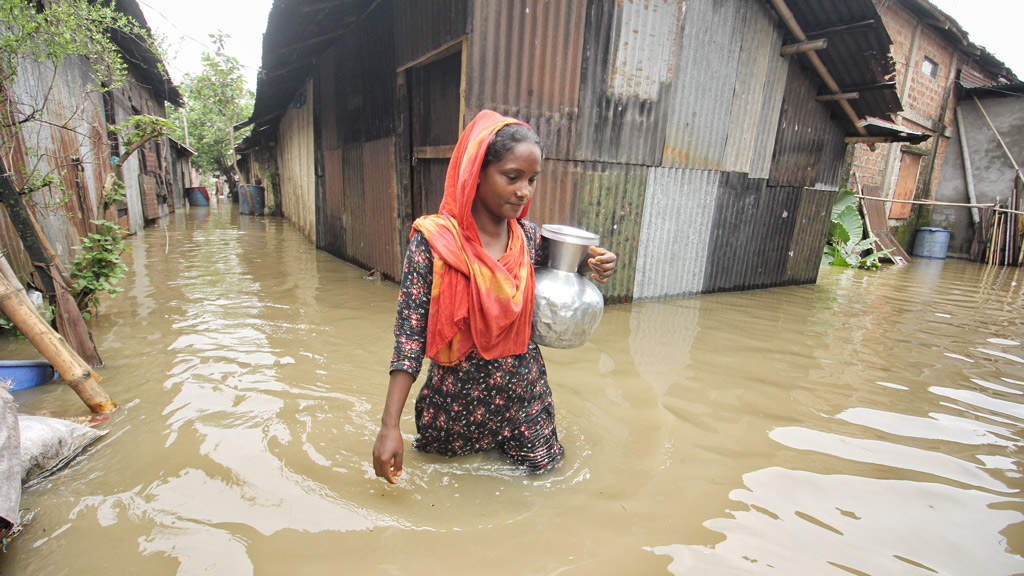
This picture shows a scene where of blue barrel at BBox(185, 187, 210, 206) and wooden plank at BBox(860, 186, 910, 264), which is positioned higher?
wooden plank at BBox(860, 186, 910, 264)

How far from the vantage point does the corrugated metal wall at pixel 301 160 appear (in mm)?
9781

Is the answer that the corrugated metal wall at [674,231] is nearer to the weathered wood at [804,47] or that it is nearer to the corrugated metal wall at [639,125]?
the corrugated metal wall at [639,125]

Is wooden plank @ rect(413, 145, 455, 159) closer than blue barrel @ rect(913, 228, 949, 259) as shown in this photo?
Yes

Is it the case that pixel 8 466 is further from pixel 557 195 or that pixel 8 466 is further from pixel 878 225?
pixel 878 225

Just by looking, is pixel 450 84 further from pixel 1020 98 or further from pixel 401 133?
pixel 1020 98

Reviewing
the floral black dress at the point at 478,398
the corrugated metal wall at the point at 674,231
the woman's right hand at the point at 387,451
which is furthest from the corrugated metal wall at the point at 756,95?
the woman's right hand at the point at 387,451

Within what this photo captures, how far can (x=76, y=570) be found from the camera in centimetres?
150

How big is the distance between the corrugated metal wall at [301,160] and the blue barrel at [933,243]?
15.2 metres

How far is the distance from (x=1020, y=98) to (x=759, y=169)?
1190cm

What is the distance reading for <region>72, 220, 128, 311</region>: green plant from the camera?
3541 millimetres

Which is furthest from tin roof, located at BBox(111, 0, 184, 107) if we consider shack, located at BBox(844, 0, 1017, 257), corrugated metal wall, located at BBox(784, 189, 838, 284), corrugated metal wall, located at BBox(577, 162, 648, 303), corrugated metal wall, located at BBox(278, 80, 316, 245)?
shack, located at BBox(844, 0, 1017, 257)

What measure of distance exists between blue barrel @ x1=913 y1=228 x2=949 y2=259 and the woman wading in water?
15.2m

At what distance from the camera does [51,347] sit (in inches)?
95.2

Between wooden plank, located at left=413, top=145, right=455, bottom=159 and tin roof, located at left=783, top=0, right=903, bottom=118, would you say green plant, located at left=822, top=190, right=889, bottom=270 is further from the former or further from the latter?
wooden plank, located at left=413, top=145, right=455, bottom=159
